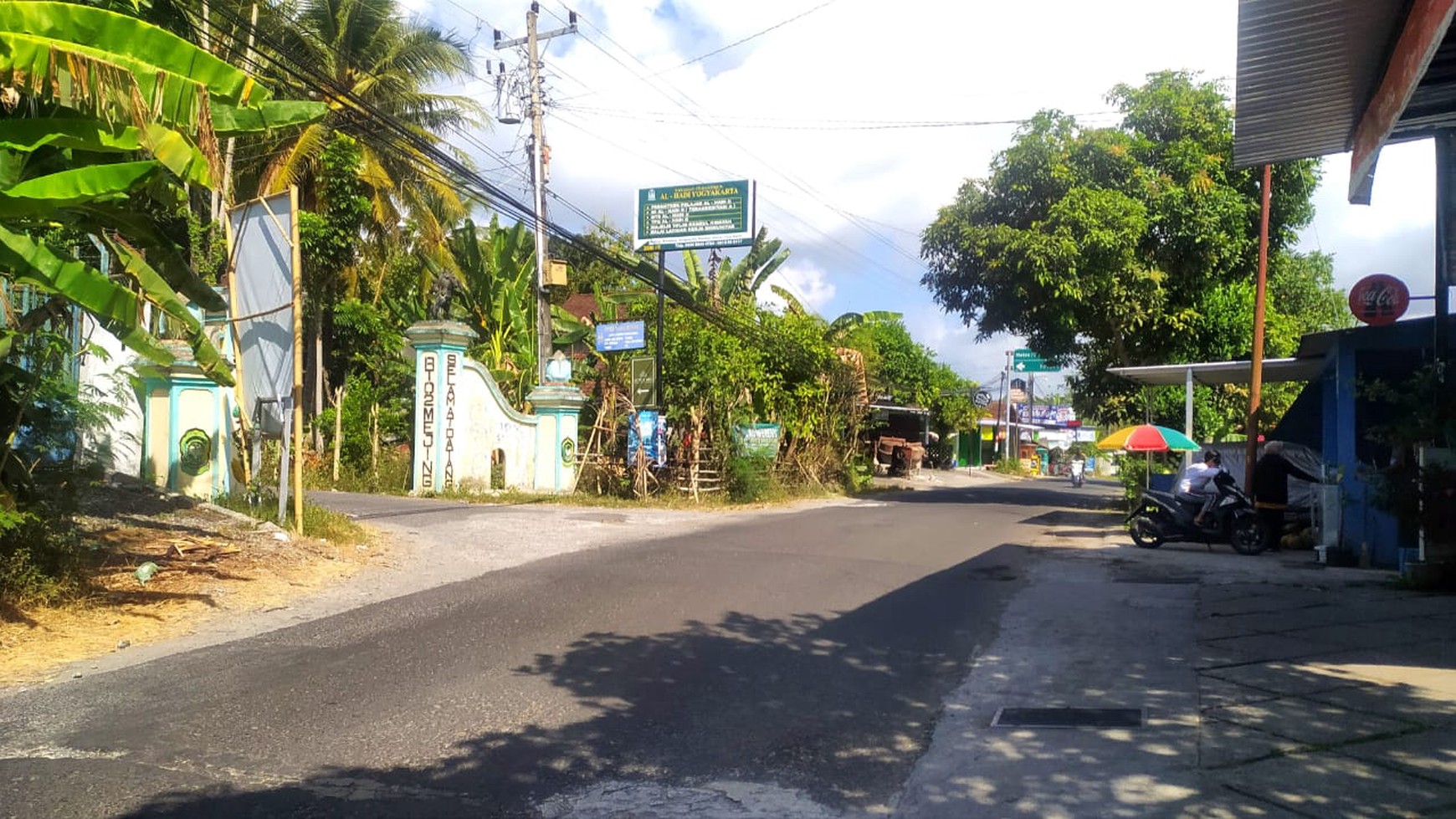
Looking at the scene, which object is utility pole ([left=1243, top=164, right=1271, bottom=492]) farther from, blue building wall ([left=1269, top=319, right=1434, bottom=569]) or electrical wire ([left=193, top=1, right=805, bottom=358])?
electrical wire ([left=193, top=1, right=805, bottom=358])

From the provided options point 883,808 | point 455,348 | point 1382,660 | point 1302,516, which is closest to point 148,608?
point 883,808

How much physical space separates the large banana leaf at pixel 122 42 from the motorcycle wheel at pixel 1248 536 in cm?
1315

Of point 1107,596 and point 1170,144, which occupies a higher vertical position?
point 1170,144

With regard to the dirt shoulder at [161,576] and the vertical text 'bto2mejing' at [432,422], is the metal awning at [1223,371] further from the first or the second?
the dirt shoulder at [161,576]

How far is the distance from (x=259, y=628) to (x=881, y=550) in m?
7.91

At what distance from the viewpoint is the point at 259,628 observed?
8.41m

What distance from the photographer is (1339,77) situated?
662 centimetres

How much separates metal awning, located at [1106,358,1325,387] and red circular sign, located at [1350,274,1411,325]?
3167mm

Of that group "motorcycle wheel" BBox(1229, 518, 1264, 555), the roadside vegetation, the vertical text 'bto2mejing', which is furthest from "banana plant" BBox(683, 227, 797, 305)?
"motorcycle wheel" BBox(1229, 518, 1264, 555)

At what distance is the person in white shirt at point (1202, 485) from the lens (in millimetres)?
14688

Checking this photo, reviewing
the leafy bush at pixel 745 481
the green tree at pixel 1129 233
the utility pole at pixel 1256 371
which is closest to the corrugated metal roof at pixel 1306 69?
the utility pole at pixel 1256 371

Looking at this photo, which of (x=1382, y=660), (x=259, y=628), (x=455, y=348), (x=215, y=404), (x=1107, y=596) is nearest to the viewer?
(x=1382, y=660)

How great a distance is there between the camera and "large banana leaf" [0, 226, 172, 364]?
6754mm

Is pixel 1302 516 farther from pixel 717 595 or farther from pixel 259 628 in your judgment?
pixel 259 628
